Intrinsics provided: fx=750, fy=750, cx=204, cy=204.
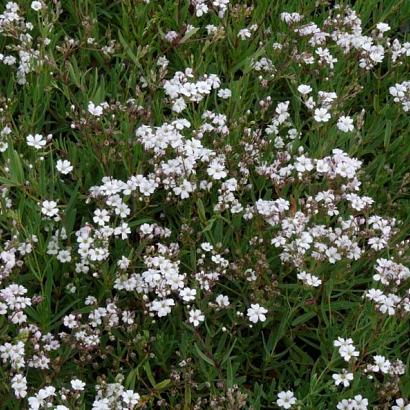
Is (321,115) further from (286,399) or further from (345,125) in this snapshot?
(286,399)

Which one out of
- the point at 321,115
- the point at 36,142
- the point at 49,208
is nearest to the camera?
the point at 49,208

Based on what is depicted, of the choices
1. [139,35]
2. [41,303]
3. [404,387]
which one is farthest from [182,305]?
[139,35]

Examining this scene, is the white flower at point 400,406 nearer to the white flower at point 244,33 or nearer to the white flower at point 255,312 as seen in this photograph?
the white flower at point 255,312

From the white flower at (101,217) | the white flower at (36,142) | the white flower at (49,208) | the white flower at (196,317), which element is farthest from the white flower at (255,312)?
the white flower at (36,142)

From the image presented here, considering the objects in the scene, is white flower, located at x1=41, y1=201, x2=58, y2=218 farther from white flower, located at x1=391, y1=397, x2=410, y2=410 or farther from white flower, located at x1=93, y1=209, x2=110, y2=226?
white flower, located at x1=391, y1=397, x2=410, y2=410

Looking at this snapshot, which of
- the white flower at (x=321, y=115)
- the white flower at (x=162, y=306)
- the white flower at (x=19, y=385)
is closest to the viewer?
the white flower at (x=19, y=385)

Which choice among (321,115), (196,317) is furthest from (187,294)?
(321,115)

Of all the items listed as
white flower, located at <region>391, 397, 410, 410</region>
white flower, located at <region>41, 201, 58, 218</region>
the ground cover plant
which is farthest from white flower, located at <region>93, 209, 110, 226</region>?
white flower, located at <region>391, 397, 410, 410</region>

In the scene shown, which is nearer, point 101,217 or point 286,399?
point 286,399
